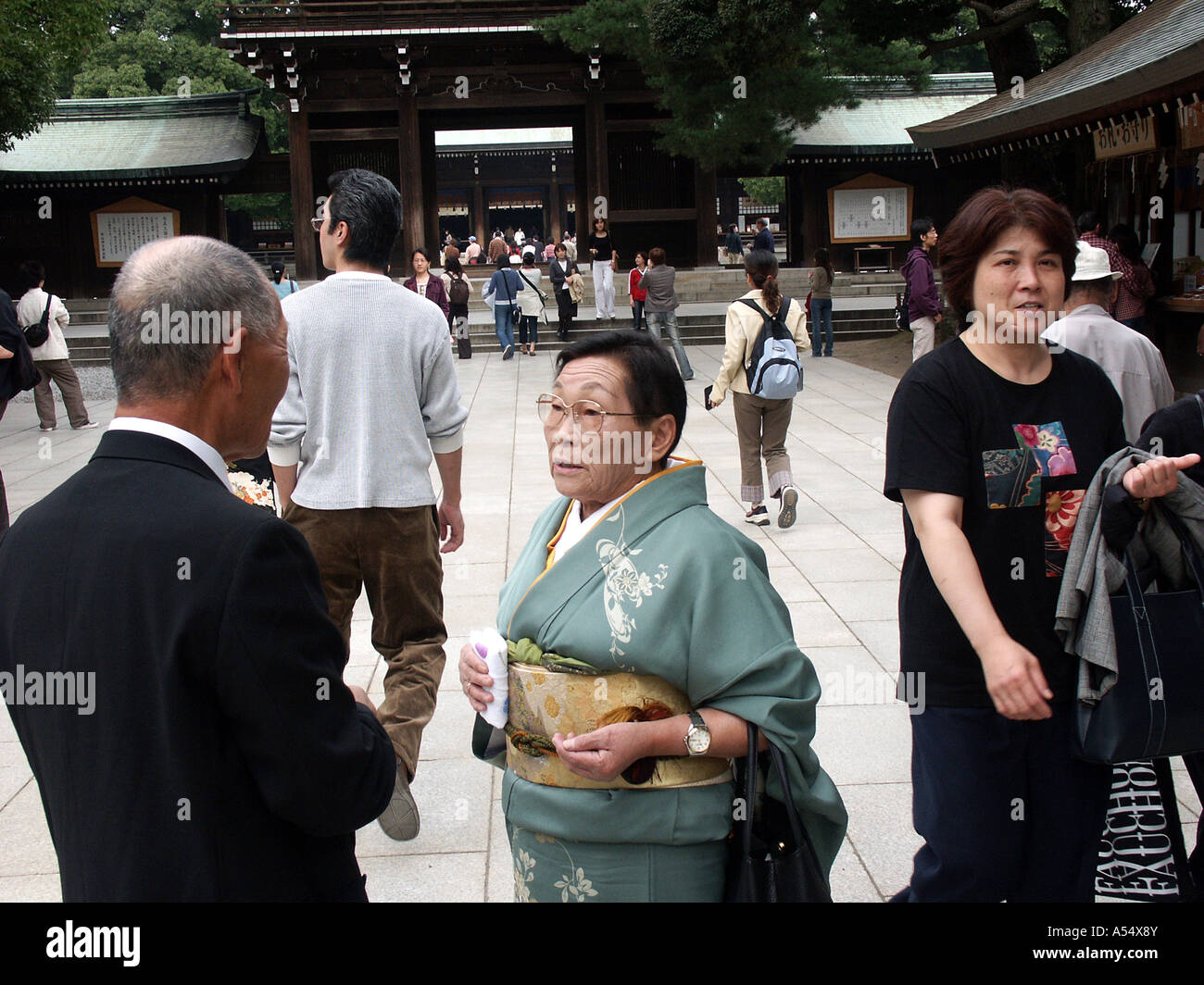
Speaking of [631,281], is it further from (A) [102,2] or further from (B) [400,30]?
(A) [102,2]

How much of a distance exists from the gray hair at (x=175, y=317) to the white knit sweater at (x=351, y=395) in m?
1.68

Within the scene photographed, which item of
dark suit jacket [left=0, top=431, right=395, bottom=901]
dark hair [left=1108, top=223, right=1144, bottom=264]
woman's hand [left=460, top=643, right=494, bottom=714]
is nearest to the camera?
dark suit jacket [left=0, top=431, right=395, bottom=901]

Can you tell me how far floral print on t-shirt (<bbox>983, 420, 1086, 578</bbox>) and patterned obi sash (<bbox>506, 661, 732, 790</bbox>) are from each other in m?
0.82

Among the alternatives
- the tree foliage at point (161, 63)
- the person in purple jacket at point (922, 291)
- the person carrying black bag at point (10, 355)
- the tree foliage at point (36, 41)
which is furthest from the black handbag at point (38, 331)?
the tree foliage at point (161, 63)

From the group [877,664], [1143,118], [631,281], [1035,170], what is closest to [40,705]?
[877,664]

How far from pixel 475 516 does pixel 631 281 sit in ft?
32.1

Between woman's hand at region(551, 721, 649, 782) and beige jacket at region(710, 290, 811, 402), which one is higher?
beige jacket at region(710, 290, 811, 402)

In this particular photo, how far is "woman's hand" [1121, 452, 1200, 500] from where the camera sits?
208cm

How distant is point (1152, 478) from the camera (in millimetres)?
2078

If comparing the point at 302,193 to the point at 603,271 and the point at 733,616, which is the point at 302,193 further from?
the point at 733,616

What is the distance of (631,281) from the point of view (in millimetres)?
16422

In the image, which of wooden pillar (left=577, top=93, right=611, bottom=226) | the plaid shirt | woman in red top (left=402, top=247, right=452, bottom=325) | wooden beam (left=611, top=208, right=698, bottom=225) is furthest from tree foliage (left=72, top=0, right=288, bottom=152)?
the plaid shirt

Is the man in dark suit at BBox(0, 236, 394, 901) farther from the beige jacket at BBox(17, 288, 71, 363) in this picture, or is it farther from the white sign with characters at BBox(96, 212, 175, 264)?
the white sign with characters at BBox(96, 212, 175, 264)

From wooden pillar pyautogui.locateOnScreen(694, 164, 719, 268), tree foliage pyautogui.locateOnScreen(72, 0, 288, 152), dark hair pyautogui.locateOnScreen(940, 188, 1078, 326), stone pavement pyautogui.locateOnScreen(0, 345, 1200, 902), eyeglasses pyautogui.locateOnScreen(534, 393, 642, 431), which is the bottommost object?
stone pavement pyautogui.locateOnScreen(0, 345, 1200, 902)
